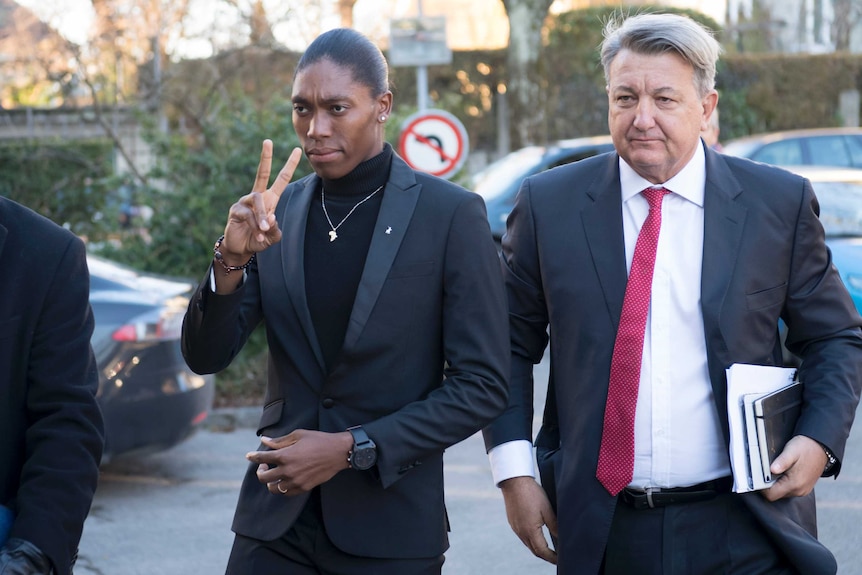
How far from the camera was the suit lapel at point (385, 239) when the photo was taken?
2898 mm

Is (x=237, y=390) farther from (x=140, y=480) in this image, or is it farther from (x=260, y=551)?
(x=260, y=551)

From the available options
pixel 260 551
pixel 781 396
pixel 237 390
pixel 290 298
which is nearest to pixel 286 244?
pixel 290 298

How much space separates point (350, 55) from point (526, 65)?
67.8ft

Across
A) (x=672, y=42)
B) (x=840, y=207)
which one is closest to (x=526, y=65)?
(x=840, y=207)

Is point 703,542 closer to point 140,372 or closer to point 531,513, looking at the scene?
point 531,513

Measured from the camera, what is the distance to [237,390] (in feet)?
31.1

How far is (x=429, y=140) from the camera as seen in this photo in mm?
10539

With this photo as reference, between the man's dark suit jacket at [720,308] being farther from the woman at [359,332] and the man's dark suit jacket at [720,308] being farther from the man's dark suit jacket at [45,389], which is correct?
the man's dark suit jacket at [45,389]

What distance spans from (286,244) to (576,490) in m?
0.92

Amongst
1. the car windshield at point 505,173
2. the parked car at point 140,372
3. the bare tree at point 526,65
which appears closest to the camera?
the parked car at point 140,372

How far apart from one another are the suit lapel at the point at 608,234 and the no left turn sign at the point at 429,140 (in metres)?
7.39

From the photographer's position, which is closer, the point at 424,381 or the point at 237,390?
the point at 424,381

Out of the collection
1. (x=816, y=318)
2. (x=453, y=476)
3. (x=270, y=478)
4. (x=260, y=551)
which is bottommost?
(x=453, y=476)

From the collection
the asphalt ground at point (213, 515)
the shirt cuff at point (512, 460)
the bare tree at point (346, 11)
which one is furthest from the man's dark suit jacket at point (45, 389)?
the bare tree at point (346, 11)
